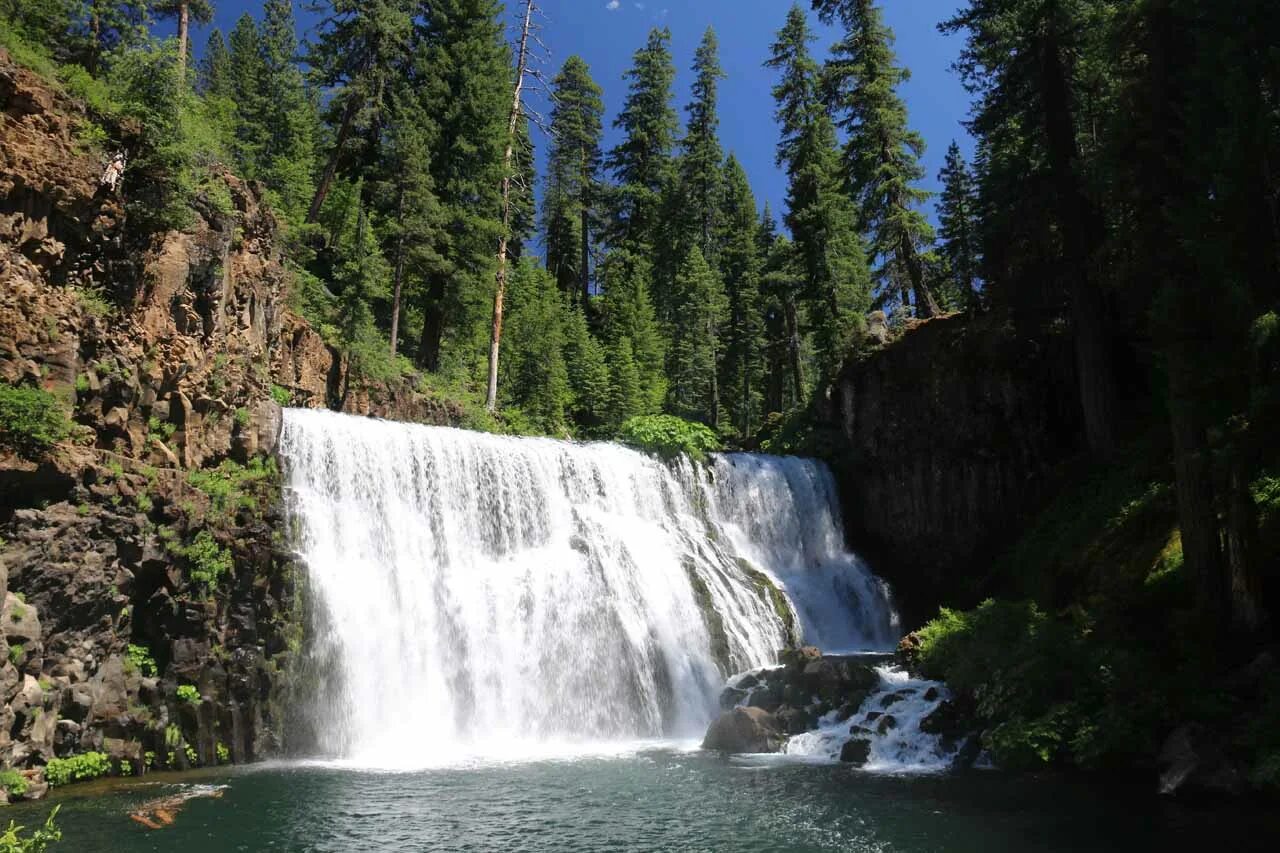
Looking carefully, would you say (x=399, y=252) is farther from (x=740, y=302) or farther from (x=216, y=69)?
(x=216, y=69)

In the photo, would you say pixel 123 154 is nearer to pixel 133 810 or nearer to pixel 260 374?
pixel 260 374

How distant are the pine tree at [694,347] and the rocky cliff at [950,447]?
53.0 feet

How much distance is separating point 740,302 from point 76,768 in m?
40.0

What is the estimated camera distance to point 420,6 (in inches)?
1220

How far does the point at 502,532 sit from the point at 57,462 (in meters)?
9.43

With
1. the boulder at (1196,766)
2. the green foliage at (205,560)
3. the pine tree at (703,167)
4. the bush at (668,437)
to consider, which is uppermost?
the pine tree at (703,167)

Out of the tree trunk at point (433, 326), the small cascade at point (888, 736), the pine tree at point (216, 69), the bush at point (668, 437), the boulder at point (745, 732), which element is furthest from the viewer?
the pine tree at point (216, 69)

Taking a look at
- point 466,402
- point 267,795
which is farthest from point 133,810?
point 466,402

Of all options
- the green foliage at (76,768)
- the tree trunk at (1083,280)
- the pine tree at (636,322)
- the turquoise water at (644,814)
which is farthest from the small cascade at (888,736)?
the pine tree at (636,322)

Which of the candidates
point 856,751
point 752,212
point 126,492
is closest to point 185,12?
point 126,492

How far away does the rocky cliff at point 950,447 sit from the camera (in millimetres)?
23875

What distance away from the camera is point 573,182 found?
49344 mm

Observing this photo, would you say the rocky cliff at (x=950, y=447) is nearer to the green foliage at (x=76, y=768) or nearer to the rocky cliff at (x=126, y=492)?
the rocky cliff at (x=126, y=492)

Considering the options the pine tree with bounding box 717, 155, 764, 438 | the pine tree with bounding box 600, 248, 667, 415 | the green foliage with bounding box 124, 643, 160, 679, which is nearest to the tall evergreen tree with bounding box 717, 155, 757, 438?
the pine tree with bounding box 717, 155, 764, 438
